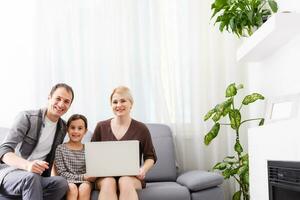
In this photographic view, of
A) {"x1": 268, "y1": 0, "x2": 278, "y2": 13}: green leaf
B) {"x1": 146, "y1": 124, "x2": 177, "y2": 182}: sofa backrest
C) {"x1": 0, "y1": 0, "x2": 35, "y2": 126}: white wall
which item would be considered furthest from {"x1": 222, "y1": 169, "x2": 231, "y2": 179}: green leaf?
{"x1": 0, "y1": 0, "x2": 35, "y2": 126}: white wall

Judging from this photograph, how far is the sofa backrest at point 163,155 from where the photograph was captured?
3174 mm

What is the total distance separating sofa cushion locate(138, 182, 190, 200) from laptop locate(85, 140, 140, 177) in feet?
0.49

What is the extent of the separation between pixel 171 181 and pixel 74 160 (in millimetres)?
863

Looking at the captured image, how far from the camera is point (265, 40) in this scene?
95.2 inches

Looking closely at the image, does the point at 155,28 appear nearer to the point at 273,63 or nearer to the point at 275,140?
the point at 273,63

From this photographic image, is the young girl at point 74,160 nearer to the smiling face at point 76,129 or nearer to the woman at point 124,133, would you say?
the smiling face at point 76,129

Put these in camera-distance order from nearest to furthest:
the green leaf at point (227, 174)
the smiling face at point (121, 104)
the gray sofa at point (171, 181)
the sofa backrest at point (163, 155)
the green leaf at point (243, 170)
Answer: the gray sofa at point (171, 181) < the smiling face at point (121, 104) < the green leaf at point (243, 170) < the green leaf at point (227, 174) < the sofa backrest at point (163, 155)

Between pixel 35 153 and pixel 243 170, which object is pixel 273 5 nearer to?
pixel 243 170

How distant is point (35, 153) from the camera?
2557 millimetres

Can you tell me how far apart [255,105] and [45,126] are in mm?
1678

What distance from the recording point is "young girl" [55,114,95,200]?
2563 mm

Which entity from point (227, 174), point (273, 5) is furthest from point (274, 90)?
point (227, 174)

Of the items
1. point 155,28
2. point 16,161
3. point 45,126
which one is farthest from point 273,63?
point 16,161

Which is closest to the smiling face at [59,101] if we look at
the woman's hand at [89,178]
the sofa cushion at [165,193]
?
the woman's hand at [89,178]
